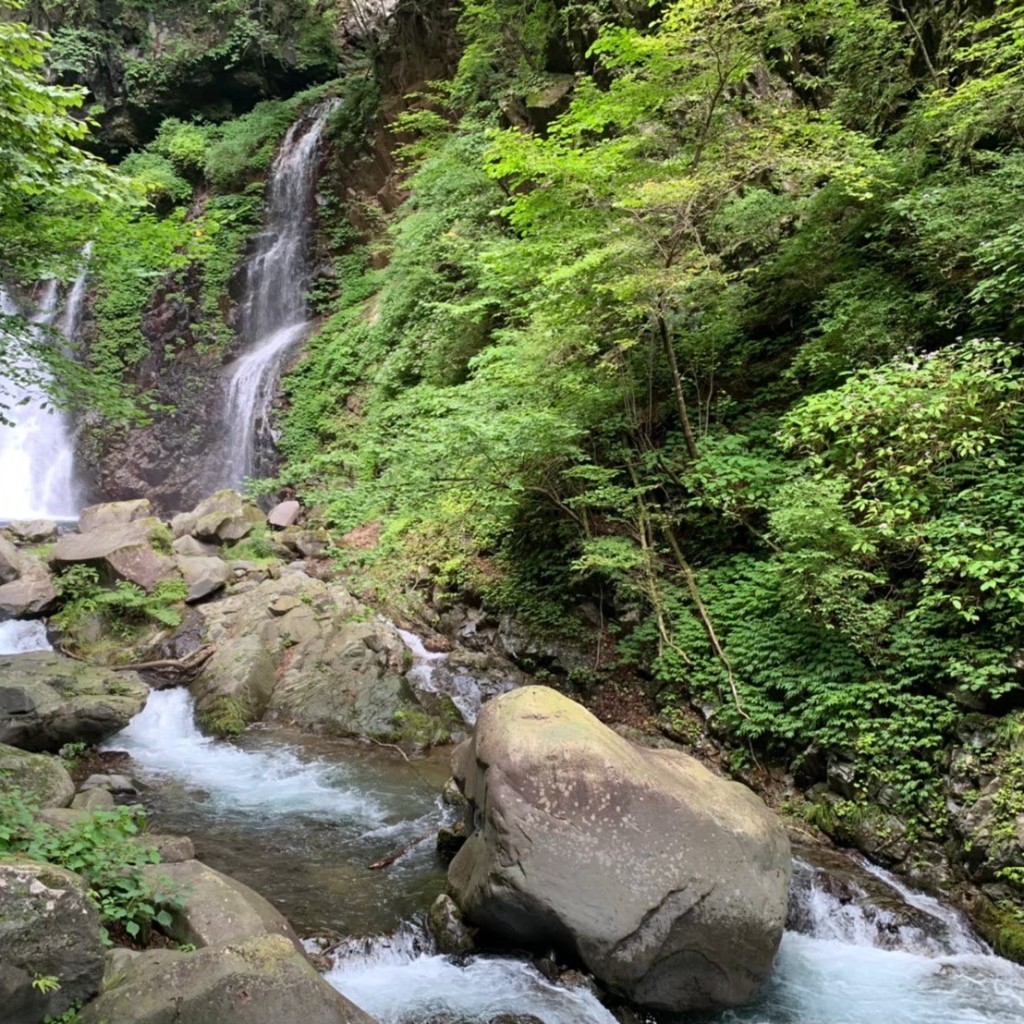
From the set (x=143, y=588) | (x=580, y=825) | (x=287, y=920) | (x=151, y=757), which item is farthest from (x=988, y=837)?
(x=143, y=588)

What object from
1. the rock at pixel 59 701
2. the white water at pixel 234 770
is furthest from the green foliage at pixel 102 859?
the rock at pixel 59 701

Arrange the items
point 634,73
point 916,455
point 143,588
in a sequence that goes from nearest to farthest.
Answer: point 916,455
point 634,73
point 143,588

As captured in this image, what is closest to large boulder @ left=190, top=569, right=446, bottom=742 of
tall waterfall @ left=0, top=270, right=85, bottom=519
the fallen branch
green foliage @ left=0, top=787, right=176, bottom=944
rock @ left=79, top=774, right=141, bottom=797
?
the fallen branch

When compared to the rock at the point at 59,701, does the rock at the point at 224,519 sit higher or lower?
higher

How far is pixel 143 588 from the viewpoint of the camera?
11258 millimetres

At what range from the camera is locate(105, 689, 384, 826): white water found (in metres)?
6.86

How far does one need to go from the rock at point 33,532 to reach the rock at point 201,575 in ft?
13.3

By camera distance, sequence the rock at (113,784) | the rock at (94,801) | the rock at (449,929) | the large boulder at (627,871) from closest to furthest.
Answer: the large boulder at (627,871) < the rock at (449,929) < the rock at (94,801) < the rock at (113,784)

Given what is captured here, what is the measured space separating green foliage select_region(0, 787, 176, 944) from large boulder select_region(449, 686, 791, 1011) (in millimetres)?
1960

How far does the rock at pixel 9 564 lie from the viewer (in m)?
11.5

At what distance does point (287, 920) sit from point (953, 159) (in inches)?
373

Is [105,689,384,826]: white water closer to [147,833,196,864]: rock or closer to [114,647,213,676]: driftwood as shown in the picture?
[114,647,213,676]: driftwood

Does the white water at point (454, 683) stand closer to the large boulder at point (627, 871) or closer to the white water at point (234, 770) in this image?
the white water at point (234, 770)

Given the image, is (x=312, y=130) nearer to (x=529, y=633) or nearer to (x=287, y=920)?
(x=529, y=633)
